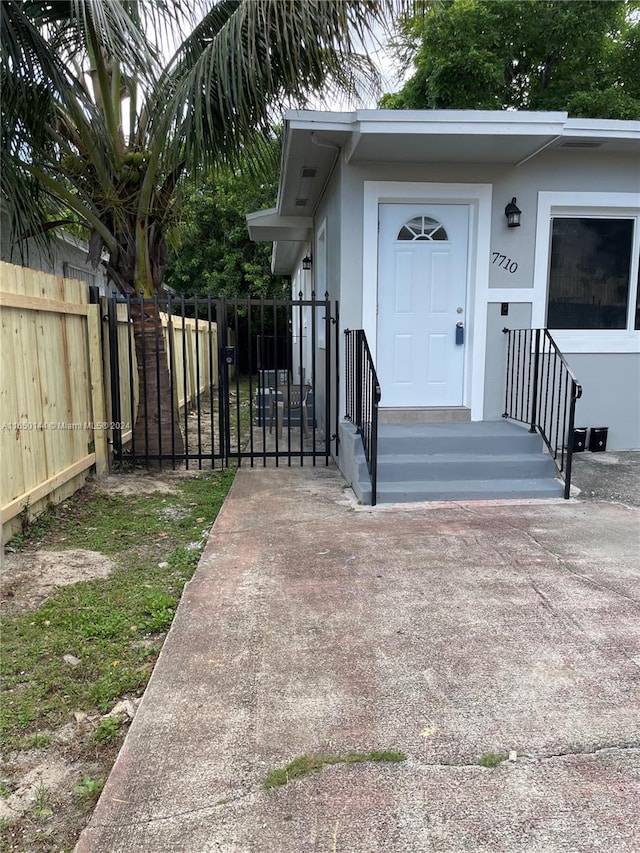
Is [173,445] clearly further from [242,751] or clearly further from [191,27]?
[242,751]

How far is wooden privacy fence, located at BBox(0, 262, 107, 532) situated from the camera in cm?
404

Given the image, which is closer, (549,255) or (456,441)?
(456,441)

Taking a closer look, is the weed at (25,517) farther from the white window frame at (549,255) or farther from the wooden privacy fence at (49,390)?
the white window frame at (549,255)

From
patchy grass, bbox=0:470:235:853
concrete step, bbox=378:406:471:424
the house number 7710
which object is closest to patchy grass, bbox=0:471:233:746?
patchy grass, bbox=0:470:235:853

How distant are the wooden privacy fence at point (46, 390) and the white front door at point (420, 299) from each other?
2.86m

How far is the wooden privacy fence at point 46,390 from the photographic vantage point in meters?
4.04

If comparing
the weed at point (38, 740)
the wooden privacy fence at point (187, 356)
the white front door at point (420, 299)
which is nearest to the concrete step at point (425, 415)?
the white front door at point (420, 299)

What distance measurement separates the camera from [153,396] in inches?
256

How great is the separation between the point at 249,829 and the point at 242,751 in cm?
34

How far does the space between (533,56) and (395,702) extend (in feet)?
52.5

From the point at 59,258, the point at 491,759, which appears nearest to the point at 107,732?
the point at 491,759

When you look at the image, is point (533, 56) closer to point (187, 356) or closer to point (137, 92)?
point (187, 356)

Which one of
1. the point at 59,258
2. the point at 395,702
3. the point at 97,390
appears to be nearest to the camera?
the point at 395,702

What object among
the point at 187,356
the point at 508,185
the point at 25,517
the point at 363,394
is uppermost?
the point at 508,185
